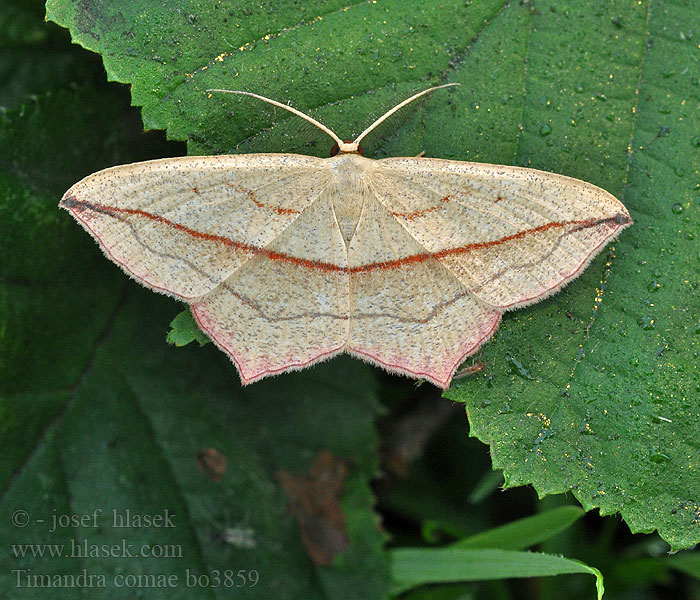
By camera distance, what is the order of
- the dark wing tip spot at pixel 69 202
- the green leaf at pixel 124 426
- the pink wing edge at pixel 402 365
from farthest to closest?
the green leaf at pixel 124 426, the pink wing edge at pixel 402 365, the dark wing tip spot at pixel 69 202

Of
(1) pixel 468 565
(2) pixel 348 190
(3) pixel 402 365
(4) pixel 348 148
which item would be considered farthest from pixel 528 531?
(4) pixel 348 148

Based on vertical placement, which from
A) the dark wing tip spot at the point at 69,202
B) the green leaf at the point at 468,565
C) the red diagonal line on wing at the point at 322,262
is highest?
the dark wing tip spot at the point at 69,202

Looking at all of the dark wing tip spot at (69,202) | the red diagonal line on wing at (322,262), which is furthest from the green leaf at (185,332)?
the dark wing tip spot at (69,202)

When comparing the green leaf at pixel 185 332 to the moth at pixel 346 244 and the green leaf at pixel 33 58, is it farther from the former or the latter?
the green leaf at pixel 33 58

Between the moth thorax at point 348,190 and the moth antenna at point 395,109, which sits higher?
the moth antenna at point 395,109

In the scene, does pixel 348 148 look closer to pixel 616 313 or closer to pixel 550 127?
pixel 550 127

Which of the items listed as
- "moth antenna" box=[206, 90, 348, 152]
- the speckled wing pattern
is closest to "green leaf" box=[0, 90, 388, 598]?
the speckled wing pattern

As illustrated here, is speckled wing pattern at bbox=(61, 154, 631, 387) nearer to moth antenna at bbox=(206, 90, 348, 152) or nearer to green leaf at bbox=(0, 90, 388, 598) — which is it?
moth antenna at bbox=(206, 90, 348, 152)
